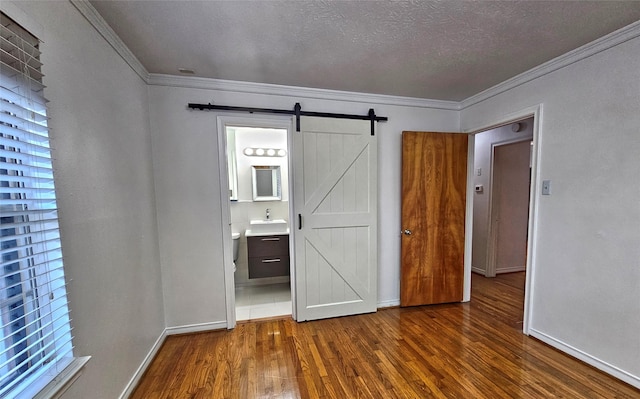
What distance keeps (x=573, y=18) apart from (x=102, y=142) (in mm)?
2986

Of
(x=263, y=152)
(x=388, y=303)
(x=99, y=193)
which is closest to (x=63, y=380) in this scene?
(x=99, y=193)

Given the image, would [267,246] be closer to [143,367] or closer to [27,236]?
[143,367]

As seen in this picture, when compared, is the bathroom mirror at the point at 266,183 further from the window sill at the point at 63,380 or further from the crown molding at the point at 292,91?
the window sill at the point at 63,380

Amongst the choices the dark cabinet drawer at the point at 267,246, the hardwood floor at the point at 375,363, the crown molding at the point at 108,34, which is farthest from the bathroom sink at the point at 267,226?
the crown molding at the point at 108,34

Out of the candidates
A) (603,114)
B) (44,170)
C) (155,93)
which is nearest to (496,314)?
(603,114)

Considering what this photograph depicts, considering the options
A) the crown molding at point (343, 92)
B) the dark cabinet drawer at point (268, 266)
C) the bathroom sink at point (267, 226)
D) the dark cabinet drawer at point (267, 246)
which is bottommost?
the dark cabinet drawer at point (268, 266)

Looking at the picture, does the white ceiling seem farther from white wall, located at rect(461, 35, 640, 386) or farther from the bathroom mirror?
the bathroom mirror

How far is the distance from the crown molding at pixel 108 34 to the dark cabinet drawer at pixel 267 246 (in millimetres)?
2129

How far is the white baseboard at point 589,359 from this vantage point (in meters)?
1.67

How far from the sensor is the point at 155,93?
2195 millimetres

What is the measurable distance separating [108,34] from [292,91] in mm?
1422

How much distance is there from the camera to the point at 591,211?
6.10ft

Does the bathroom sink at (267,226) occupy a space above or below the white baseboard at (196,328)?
above

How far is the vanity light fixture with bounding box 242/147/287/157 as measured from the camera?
11.9ft
